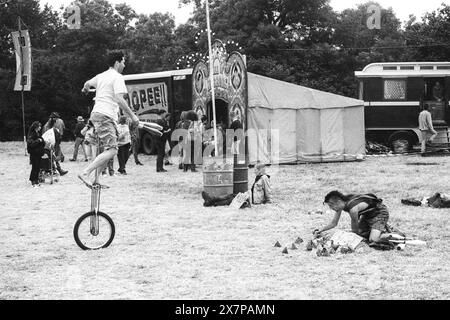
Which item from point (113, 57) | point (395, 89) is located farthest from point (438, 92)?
point (113, 57)

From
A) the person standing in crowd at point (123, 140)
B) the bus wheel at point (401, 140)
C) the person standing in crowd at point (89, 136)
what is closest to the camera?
the person standing in crowd at point (89, 136)

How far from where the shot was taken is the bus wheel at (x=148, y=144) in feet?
91.6

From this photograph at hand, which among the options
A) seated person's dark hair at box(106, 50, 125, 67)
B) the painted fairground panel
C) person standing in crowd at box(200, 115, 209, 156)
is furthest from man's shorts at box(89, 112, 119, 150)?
person standing in crowd at box(200, 115, 209, 156)

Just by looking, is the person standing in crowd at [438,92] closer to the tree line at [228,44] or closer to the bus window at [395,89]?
the bus window at [395,89]

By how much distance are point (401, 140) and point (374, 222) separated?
18.4m

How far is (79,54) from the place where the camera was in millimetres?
55469

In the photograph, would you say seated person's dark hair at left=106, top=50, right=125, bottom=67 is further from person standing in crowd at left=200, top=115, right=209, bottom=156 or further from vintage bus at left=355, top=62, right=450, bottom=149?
vintage bus at left=355, top=62, right=450, bottom=149

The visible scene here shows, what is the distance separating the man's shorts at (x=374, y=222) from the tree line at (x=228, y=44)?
109 ft

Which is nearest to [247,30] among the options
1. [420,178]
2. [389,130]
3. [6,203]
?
[389,130]

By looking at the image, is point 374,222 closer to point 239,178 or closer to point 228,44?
point 239,178

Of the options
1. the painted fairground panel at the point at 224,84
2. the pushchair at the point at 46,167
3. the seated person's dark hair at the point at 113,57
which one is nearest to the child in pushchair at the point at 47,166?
the pushchair at the point at 46,167

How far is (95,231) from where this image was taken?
8.54 meters
